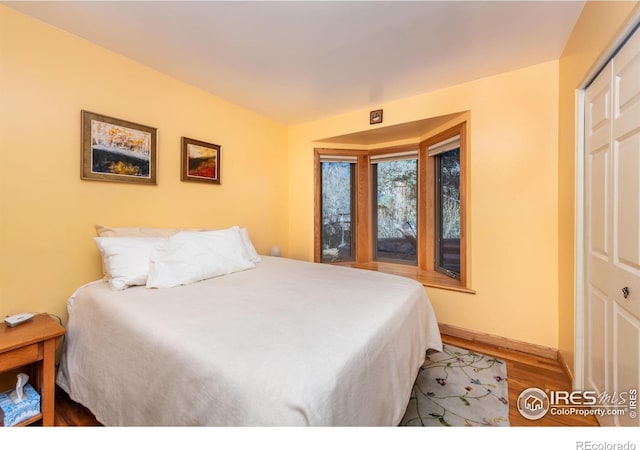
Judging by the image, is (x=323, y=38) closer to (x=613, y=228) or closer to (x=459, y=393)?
(x=613, y=228)

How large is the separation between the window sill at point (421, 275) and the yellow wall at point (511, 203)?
0.23ft

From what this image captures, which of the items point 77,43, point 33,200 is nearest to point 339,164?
point 77,43

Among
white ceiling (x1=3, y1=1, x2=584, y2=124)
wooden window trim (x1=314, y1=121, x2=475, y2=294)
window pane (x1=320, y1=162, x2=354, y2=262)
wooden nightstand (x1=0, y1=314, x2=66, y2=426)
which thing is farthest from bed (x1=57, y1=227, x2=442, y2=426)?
window pane (x1=320, y1=162, x2=354, y2=262)

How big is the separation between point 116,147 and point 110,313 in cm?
128

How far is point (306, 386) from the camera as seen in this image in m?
0.75

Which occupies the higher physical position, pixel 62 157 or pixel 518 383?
pixel 62 157

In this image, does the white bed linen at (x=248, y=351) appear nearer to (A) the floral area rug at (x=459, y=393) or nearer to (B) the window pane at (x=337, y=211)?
(A) the floral area rug at (x=459, y=393)

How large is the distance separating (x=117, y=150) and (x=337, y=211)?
2519mm

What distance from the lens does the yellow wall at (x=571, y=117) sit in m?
1.30

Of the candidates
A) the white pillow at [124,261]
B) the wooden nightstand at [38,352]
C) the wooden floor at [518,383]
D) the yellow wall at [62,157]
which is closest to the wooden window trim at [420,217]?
the wooden floor at [518,383]

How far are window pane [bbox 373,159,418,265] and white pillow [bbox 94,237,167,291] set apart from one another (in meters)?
2.76

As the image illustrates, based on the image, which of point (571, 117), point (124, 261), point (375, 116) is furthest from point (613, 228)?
point (124, 261)

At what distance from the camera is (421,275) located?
2.93 meters

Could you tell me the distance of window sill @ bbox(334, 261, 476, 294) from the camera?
255 centimetres
